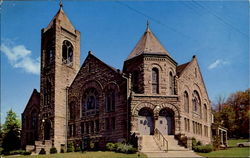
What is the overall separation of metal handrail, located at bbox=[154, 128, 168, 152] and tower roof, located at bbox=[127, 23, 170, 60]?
8.92 meters

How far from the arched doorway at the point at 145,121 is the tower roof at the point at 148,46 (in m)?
6.77

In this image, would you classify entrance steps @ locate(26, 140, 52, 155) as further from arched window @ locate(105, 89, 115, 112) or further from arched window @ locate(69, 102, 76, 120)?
arched window @ locate(105, 89, 115, 112)

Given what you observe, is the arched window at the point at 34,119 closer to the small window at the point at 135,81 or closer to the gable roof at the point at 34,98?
the gable roof at the point at 34,98

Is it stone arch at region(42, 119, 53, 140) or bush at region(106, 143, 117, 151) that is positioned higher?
stone arch at region(42, 119, 53, 140)

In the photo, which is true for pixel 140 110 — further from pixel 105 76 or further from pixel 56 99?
pixel 56 99

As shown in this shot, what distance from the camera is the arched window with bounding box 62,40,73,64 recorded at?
43656 millimetres

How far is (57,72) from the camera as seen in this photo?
4116 cm

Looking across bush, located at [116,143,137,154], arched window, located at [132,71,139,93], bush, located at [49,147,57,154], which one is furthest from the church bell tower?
bush, located at [116,143,137,154]

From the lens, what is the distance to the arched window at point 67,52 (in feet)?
143

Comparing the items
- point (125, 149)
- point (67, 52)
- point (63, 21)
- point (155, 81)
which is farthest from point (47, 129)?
point (125, 149)

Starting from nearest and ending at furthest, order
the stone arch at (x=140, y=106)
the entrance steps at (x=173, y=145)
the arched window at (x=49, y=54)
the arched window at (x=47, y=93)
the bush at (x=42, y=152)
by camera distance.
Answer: the entrance steps at (x=173, y=145) < the stone arch at (x=140, y=106) < the bush at (x=42, y=152) < the arched window at (x=47, y=93) < the arched window at (x=49, y=54)

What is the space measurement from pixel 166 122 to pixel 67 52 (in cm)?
1805

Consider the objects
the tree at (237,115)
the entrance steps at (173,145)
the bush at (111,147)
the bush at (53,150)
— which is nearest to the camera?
the entrance steps at (173,145)

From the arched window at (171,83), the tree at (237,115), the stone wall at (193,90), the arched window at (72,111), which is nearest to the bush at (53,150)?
the arched window at (72,111)
